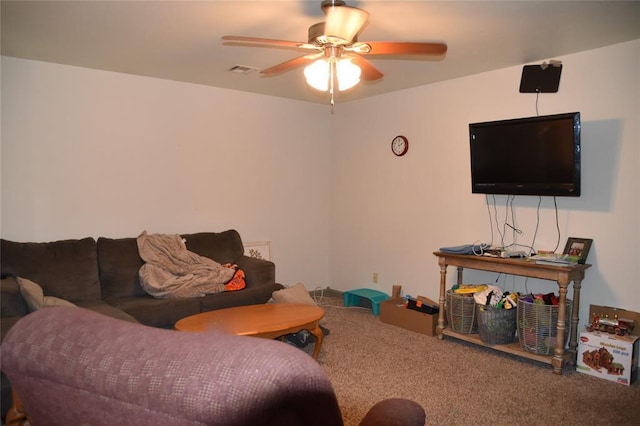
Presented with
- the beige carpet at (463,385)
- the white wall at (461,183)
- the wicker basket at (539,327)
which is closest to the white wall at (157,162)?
the white wall at (461,183)

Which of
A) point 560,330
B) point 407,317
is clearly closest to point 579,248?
point 560,330

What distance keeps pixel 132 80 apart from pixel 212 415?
13.8 ft

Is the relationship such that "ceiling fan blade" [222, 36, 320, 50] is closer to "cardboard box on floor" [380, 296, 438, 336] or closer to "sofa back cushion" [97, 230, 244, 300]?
"sofa back cushion" [97, 230, 244, 300]

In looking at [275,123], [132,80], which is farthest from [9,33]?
[275,123]

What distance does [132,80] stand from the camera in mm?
4223

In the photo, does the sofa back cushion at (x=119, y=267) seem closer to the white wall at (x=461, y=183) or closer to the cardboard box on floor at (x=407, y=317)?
the cardboard box on floor at (x=407, y=317)

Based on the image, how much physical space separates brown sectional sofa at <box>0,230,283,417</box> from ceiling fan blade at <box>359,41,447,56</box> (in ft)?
7.90

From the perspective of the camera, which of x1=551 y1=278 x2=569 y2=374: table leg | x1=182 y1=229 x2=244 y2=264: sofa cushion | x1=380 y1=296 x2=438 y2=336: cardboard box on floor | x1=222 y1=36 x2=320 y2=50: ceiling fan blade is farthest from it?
x1=182 y1=229 x2=244 y2=264: sofa cushion

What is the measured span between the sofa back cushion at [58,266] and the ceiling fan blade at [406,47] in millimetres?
2840

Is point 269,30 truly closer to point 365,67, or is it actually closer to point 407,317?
point 365,67

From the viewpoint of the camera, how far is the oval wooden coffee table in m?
2.95

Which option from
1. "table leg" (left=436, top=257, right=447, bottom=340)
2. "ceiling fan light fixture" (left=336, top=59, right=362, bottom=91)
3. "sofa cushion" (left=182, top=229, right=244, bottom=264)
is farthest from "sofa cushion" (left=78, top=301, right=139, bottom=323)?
"table leg" (left=436, top=257, right=447, bottom=340)

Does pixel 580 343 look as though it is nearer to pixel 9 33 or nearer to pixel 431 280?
pixel 431 280

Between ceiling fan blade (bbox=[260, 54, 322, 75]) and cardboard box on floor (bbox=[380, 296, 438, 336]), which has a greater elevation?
ceiling fan blade (bbox=[260, 54, 322, 75])
